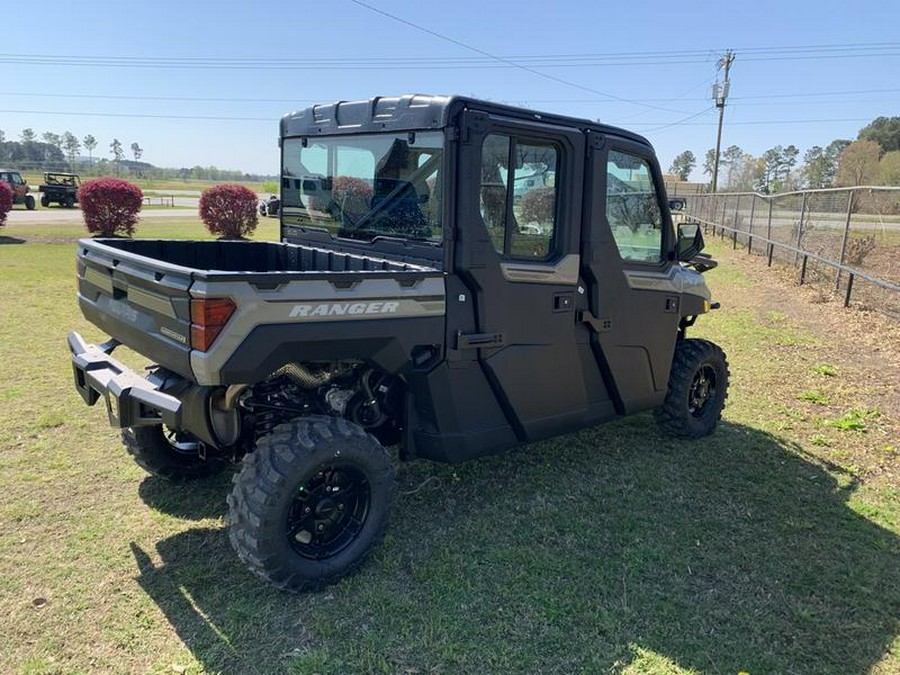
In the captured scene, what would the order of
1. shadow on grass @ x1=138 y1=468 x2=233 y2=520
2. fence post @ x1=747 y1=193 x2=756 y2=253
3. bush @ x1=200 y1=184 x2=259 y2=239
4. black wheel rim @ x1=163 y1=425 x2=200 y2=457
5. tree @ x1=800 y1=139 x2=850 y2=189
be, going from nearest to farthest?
shadow on grass @ x1=138 y1=468 x2=233 y2=520
black wheel rim @ x1=163 y1=425 x2=200 y2=457
fence post @ x1=747 y1=193 x2=756 y2=253
bush @ x1=200 y1=184 x2=259 y2=239
tree @ x1=800 y1=139 x2=850 y2=189

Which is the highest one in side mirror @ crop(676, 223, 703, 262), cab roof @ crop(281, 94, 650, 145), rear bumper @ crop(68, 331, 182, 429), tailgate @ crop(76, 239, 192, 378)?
cab roof @ crop(281, 94, 650, 145)

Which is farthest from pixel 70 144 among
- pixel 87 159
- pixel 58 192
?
pixel 58 192

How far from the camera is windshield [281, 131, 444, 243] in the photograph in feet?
12.0

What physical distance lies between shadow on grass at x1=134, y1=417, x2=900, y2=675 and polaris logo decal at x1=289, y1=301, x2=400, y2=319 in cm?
133

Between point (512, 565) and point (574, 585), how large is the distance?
0.34 m

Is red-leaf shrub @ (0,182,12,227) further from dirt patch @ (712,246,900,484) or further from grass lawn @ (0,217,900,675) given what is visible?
dirt patch @ (712,246,900,484)

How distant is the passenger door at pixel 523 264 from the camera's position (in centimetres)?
356

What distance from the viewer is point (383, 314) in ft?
10.7

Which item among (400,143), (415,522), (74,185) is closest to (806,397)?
(415,522)

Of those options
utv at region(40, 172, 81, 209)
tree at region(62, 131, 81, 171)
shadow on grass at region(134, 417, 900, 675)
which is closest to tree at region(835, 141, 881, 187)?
shadow on grass at region(134, 417, 900, 675)

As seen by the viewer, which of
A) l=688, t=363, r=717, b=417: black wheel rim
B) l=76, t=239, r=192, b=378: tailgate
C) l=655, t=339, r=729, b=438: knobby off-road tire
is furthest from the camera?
l=688, t=363, r=717, b=417: black wheel rim

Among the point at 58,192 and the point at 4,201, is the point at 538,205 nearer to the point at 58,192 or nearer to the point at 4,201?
the point at 4,201

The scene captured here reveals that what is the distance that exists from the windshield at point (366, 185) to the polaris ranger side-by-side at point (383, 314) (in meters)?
0.01

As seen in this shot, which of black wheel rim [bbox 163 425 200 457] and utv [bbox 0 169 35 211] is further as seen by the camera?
utv [bbox 0 169 35 211]
